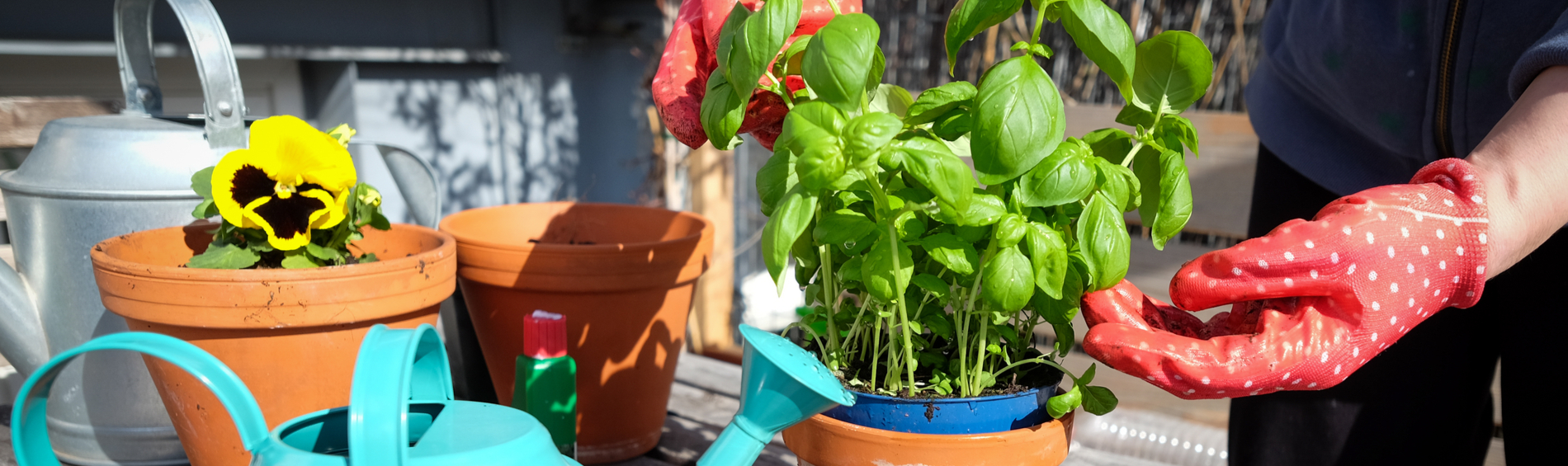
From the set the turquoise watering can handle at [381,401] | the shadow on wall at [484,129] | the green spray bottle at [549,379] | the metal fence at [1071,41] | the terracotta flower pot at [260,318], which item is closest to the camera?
the turquoise watering can handle at [381,401]

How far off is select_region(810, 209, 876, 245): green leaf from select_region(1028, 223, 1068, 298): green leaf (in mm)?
94

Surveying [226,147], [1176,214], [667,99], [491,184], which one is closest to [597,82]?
[491,184]

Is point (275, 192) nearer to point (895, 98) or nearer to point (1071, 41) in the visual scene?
point (895, 98)

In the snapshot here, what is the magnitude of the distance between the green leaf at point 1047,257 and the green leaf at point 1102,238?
0.05ft

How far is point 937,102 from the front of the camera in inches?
20.1

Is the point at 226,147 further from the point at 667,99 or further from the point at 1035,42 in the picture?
the point at 1035,42

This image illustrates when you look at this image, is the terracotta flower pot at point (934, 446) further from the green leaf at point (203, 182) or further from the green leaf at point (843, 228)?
the green leaf at point (203, 182)

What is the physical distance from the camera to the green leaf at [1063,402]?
1.74 ft

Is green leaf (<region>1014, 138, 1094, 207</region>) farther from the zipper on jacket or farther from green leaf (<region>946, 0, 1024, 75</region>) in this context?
the zipper on jacket

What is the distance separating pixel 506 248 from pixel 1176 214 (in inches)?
21.8

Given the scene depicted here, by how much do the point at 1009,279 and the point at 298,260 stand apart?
1.91 feet

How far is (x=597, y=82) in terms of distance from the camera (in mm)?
2691

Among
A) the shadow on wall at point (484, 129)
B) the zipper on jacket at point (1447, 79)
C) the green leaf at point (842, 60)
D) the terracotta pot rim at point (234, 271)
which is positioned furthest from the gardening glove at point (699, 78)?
the shadow on wall at point (484, 129)

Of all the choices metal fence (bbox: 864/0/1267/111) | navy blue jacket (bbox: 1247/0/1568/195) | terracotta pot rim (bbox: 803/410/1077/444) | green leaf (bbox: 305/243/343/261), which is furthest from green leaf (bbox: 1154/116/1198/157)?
metal fence (bbox: 864/0/1267/111)
